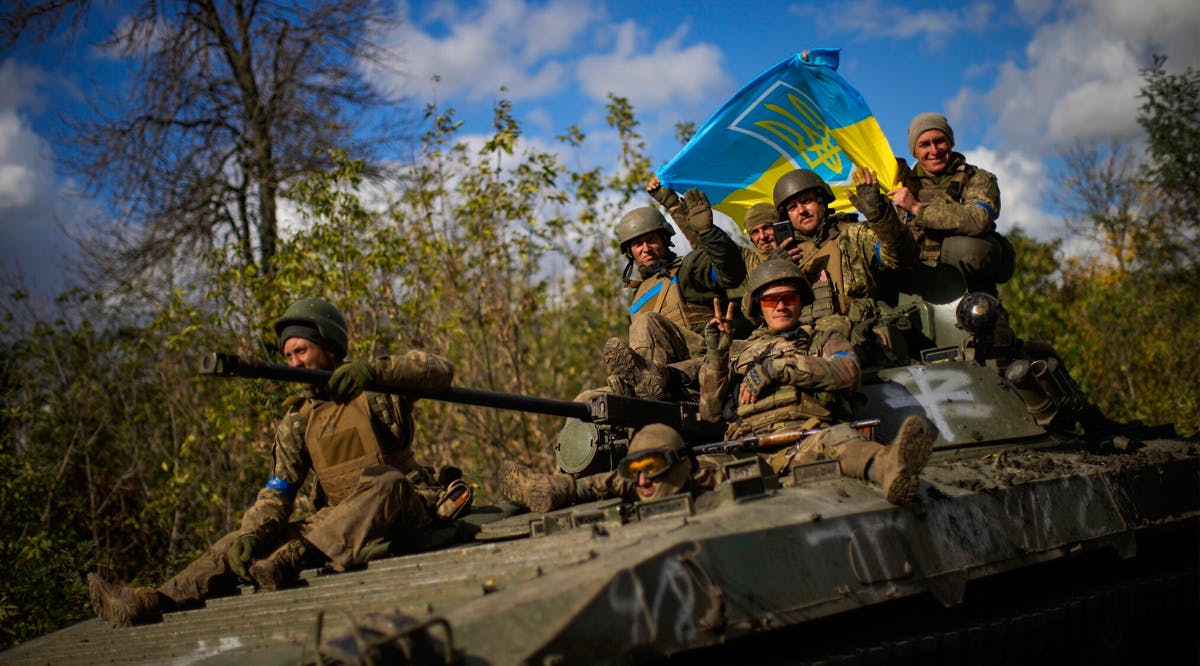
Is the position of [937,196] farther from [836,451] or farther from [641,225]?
[836,451]

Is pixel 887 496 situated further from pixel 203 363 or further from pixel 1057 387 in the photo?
pixel 203 363

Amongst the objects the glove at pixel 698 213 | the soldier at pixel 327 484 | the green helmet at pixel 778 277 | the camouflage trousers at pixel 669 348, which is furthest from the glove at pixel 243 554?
the glove at pixel 698 213

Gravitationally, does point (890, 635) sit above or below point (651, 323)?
below

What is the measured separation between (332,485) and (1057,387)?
4744mm

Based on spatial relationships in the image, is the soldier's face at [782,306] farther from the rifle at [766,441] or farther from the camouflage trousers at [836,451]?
the camouflage trousers at [836,451]

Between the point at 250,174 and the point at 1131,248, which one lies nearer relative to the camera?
the point at 250,174

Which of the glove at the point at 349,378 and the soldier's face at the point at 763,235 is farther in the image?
the soldier's face at the point at 763,235

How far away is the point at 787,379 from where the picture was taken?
6.29 meters

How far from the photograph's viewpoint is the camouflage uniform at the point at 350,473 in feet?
18.8

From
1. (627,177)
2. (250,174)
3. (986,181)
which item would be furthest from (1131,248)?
(250,174)

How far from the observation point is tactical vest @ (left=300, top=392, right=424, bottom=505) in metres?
6.52

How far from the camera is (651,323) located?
25.9 feet

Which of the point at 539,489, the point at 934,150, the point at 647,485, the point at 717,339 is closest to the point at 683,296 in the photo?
the point at 717,339

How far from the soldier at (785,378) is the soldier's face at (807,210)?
3.91 feet
